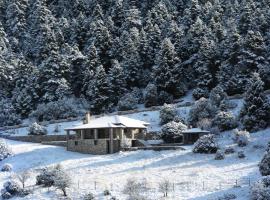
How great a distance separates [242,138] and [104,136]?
15309mm

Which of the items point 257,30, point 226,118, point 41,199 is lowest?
point 41,199

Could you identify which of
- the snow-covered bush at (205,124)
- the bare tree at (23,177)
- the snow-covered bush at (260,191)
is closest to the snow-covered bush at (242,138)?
the snow-covered bush at (205,124)

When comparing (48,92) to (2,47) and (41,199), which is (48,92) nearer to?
(2,47)

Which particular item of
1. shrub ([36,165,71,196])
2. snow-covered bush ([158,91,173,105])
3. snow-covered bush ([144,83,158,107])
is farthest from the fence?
snow-covered bush ([158,91,173,105])

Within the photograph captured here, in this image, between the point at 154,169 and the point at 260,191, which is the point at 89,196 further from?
the point at 260,191

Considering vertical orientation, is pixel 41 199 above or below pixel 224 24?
below

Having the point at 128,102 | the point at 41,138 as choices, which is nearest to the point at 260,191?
the point at 41,138

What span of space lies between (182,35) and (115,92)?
627 inches

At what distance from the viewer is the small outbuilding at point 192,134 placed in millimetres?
63750

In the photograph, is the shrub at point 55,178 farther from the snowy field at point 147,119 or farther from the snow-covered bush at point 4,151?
the snowy field at point 147,119

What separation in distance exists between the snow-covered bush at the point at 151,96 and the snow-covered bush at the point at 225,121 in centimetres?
1972

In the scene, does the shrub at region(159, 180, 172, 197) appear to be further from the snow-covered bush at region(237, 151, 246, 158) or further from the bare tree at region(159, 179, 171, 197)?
the snow-covered bush at region(237, 151, 246, 158)

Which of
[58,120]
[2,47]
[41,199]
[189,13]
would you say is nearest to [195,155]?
[41,199]

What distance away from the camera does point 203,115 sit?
226 ft
